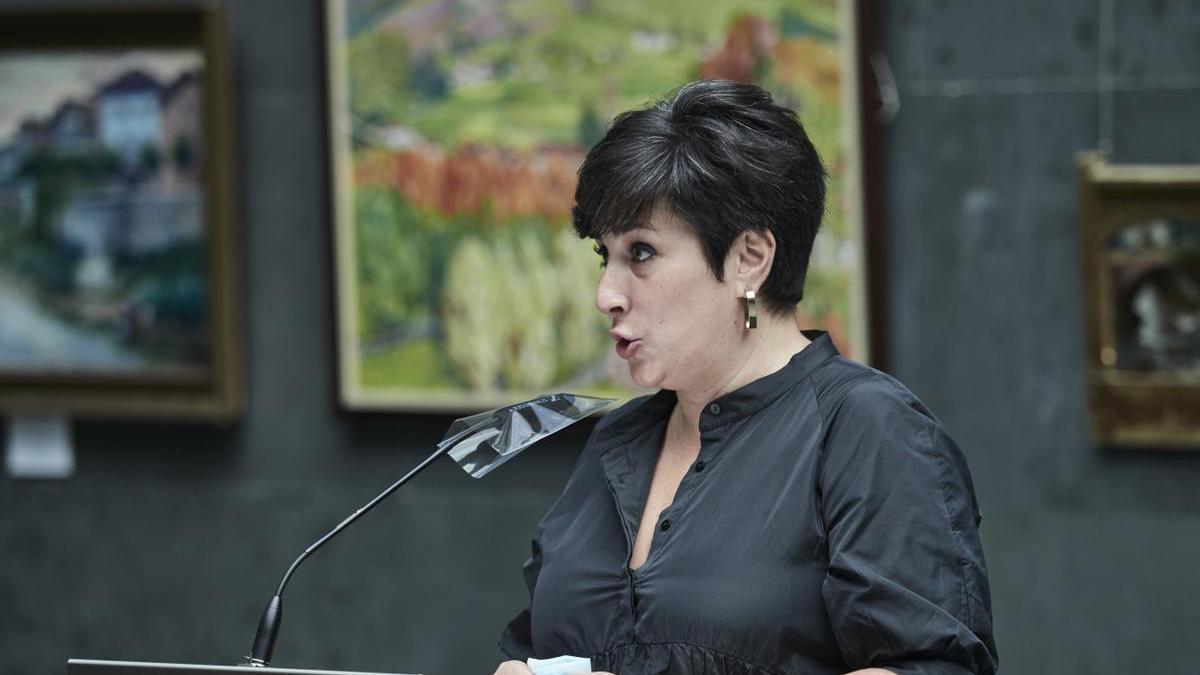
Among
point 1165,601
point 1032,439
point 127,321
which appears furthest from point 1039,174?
point 127,321

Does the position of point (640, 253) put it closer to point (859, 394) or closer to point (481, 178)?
point (859, 394)

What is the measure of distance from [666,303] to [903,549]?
425 mm

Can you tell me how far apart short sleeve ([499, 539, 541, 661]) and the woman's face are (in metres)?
0.36

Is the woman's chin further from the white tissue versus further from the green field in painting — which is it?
the green field in painting

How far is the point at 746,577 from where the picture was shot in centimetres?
177

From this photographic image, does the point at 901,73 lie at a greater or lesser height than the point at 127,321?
greater

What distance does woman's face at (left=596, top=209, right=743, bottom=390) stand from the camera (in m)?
1.89

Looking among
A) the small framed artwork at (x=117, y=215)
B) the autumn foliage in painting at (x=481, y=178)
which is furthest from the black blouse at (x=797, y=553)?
the small framed artwork at (x=117, y=215)

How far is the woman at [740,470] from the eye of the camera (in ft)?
5.56

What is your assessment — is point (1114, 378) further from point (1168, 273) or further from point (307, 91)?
point (307, 91)

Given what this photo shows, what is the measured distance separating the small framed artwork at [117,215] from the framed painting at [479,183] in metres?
0.34

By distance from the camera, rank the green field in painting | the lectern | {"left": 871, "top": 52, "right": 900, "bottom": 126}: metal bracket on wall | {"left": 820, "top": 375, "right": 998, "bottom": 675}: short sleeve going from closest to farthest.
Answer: the lectern → {"left": 820, "top": 375, "right": 998, "bottom": 675}: short sleeve → {"left": 871, "top": 52, "right": 900, "bottom": 126}: metal bracket on wall → the green field in painting

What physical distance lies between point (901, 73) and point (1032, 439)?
0.90 meters

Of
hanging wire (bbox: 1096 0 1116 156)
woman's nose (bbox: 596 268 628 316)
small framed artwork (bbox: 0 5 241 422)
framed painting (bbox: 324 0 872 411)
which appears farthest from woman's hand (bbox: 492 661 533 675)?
small framed artwork (bbox: 0 5 241 422)
